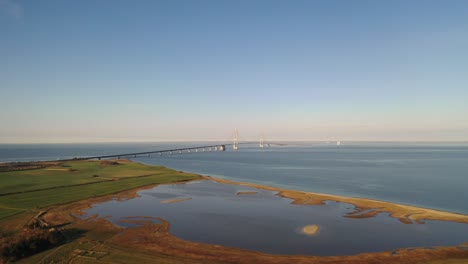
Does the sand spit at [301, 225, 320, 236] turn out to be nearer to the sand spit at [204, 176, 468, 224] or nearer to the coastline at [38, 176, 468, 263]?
the coastline at [38, 176, 468, 263]

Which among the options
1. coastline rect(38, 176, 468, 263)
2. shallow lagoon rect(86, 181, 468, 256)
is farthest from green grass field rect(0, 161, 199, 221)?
shallow lagoon rect(86, 181, 468, 256)

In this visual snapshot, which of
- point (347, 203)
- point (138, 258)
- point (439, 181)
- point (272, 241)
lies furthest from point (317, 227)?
point (439, 181)

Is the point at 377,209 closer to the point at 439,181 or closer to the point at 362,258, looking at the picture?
the point at 362,258

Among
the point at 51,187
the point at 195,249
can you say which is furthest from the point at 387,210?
the point at 51,187

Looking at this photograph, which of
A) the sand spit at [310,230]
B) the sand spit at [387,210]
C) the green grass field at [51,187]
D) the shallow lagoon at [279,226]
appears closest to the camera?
the shallow lagoon at [279,226]

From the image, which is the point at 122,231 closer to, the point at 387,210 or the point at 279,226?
the point at 279,226

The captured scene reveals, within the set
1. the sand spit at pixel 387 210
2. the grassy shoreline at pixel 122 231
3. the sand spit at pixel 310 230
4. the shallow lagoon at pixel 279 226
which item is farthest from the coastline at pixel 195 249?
the sand spit at pixel 310 230

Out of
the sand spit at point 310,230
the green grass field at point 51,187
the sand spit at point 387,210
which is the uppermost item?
the green grass field at point 51,187

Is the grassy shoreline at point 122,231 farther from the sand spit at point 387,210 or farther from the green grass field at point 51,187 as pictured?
the green grass field at point 51,187

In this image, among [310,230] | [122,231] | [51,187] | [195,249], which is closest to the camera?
[195,249]
